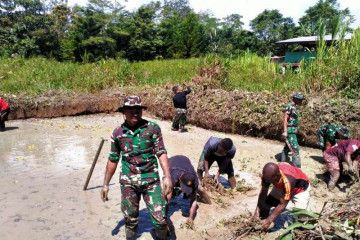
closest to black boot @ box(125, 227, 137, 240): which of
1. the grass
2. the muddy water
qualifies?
the muddy water

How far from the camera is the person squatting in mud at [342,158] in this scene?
5.45 meters

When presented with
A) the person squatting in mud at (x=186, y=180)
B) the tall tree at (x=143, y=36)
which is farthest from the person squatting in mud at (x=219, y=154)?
the tall tree at (x=143, y=36)

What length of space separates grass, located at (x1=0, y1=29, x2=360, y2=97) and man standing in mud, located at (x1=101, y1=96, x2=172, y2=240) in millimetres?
7709

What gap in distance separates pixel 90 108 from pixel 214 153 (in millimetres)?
9159

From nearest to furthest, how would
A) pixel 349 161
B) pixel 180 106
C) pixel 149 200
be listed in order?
pixel 149 200
pixel 349 161
pixel 180 106

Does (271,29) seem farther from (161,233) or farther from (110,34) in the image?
(161,233)

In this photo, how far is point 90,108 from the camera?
13062mm

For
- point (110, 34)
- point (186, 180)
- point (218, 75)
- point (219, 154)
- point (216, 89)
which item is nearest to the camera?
point (186, 180)

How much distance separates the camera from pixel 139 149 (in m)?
3.46

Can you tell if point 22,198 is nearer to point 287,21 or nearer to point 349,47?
point 349,47

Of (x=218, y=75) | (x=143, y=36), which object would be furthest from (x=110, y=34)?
(x=218, y=75)

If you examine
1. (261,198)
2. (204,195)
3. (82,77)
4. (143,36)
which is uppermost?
(143,36)

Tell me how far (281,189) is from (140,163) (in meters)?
1.70

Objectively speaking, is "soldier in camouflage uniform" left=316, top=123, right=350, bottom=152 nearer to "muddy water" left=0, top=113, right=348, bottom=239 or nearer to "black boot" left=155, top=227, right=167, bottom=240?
"muddy water" left=0, top=113, right=348, bottom=239
